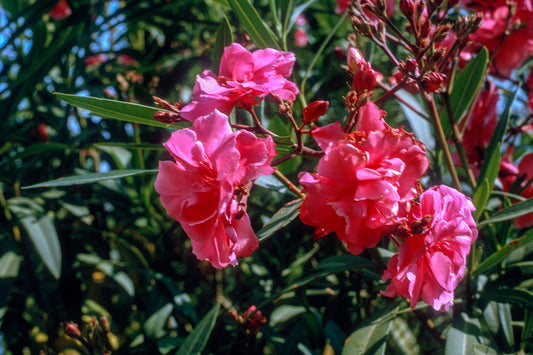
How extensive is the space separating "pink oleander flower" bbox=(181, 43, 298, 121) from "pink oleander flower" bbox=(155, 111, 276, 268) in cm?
6

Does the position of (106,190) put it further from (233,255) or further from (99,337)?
(233,255)

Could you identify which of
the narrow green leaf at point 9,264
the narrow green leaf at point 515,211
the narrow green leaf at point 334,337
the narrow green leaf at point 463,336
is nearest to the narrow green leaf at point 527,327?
the narrow green leaf at point 463,336

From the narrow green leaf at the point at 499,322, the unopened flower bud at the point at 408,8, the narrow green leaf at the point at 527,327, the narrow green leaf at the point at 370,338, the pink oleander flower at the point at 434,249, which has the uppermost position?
the unopened flower bud at the point at 408,8

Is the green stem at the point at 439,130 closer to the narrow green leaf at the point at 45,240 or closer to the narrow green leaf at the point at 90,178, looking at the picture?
the narrow green leaf at the point at 90,178

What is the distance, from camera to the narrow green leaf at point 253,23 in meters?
0.91

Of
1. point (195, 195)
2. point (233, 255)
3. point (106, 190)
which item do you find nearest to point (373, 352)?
point (233, 255)

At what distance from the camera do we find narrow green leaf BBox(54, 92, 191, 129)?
0.76 m

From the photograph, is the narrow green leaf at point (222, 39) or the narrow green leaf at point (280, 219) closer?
the narrow green leaf at point (280, 219)

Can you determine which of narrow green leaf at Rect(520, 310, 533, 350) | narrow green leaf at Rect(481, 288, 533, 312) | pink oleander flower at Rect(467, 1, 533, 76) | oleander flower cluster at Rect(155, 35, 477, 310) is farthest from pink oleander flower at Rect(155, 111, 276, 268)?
pink oleander flower at Rect(467, 1, 533, 76)

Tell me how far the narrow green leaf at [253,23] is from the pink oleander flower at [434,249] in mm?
499

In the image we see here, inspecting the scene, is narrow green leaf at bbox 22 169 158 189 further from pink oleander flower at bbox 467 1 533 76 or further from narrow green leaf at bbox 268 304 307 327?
pink oleander flower at bbox 467 1 533 76

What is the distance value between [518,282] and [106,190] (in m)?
1.31

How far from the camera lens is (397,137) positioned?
2.10 ft

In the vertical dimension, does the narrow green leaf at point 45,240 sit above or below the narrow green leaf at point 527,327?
above
